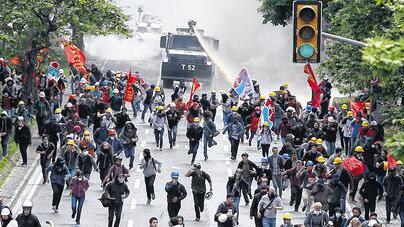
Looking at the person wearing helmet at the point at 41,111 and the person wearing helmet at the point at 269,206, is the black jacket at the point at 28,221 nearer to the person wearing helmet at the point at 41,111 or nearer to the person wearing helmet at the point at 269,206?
the person wearing helmet at the point at 269,206

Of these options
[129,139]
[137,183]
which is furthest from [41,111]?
[137,183]

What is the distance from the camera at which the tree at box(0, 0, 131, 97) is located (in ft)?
136

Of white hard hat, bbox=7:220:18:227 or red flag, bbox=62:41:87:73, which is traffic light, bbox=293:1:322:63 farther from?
red flag, bbox=62:41:87:73

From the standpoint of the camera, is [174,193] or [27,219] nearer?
[27,219]

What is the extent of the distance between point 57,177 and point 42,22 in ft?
37.6

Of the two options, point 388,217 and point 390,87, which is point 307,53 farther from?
point 390,87

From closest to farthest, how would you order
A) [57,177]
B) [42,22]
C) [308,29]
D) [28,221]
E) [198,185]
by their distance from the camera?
[308,29], [28,221], [198,185], [57,177], [42,22]

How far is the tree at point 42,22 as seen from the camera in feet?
136

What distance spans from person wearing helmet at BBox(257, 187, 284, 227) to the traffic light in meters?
7.57

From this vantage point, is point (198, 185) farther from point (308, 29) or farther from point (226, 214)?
point (308, 29)

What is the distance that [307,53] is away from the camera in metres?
21.1

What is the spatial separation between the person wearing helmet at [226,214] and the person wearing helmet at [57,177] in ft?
16.3

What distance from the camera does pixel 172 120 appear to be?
39094 millimetres

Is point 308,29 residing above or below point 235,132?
above
